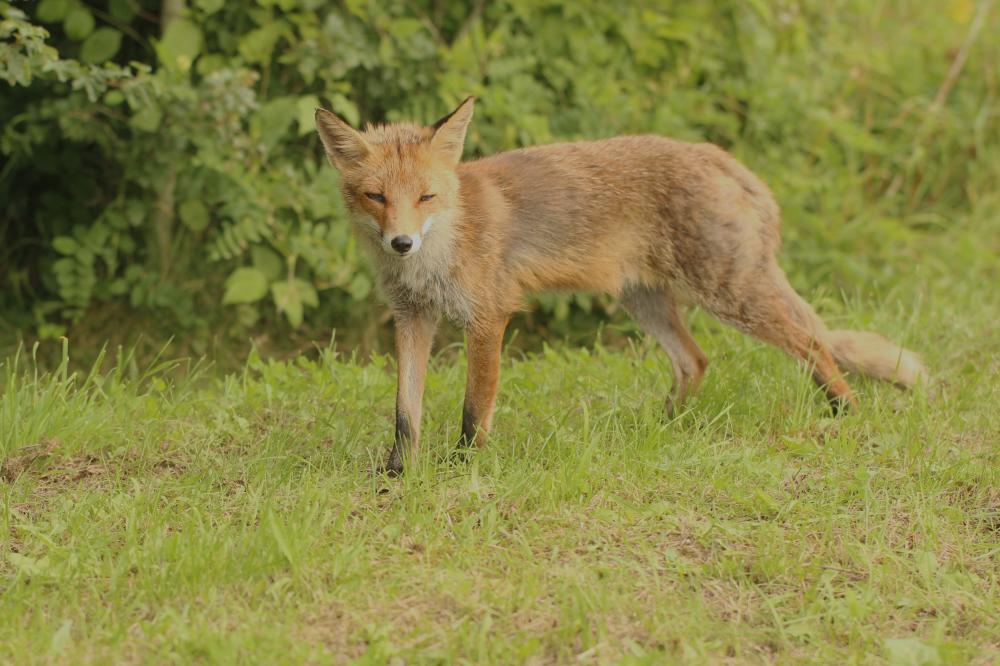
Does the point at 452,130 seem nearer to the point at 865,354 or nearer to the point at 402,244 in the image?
the point at 402,244

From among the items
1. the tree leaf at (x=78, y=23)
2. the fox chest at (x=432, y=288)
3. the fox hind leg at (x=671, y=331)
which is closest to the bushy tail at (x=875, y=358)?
the fox hind leg at (x=671, y=331)

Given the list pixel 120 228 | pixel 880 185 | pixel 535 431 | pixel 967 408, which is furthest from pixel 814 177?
pixel 120 228

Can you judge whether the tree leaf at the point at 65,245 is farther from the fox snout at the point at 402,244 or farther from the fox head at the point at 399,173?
the fox snout at the point at 402,244

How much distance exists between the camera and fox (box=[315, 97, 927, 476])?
4.77 m

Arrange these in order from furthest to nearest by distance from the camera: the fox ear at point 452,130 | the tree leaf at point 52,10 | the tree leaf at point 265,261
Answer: the tree leaf at point 265,261 < the tree leaf at point 52,10 < the fox ear at point 452,130

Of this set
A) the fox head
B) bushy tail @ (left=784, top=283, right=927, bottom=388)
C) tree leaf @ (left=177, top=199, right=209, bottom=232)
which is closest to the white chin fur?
the fox head

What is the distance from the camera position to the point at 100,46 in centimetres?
672

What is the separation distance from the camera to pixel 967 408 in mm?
5277

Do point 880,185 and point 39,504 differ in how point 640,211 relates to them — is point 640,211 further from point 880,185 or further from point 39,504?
point 880,185

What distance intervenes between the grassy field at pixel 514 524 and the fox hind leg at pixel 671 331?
0.11 m

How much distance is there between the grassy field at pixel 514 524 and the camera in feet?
11.5

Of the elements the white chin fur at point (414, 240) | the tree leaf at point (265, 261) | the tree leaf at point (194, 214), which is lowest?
the tree leaf at point (265, 261)

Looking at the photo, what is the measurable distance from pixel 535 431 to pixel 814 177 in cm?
440

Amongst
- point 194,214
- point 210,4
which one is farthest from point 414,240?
point 194,214
